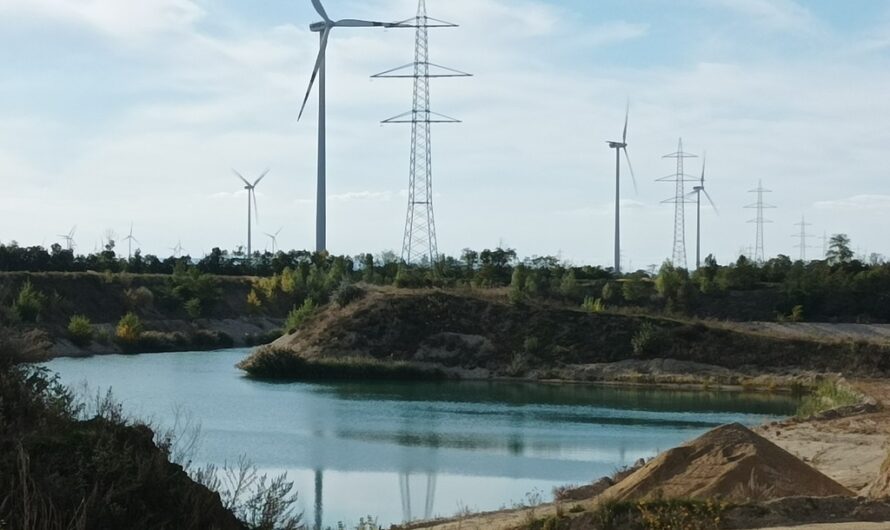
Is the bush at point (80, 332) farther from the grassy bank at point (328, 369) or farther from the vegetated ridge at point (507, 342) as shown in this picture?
the grassy bank at point (328, 369)

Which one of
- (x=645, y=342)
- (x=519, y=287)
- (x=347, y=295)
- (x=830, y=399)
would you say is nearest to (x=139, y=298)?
(x=347, y=295)

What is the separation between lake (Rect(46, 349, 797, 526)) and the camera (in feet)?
94.0

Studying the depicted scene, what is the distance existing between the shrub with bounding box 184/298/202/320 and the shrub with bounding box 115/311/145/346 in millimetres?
10940

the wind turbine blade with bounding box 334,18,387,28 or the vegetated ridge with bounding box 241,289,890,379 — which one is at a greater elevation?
the wind turbine blade with bounding box 334,18,387,28

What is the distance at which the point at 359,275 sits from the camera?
104m

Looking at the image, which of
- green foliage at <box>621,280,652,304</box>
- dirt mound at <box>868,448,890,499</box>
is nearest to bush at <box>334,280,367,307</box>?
green foliage at <box>621,280,652,304</box>

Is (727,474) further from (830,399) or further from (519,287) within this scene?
(519,287)

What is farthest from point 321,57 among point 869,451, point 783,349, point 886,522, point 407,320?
point 886,522

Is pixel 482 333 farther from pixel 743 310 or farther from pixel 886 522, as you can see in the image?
pixel 886 522

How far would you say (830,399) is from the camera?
48531 mm

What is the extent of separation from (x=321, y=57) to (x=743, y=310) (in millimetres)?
31791

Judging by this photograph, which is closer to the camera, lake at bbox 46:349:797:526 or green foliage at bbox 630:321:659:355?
lake at bbox 46:349:797:526

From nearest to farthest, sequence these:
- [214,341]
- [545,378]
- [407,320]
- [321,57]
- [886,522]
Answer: [886,522] < [545,378] < [407,320] < [321,57] < [214,341]

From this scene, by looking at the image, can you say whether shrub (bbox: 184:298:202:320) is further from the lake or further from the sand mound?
the sand mound
